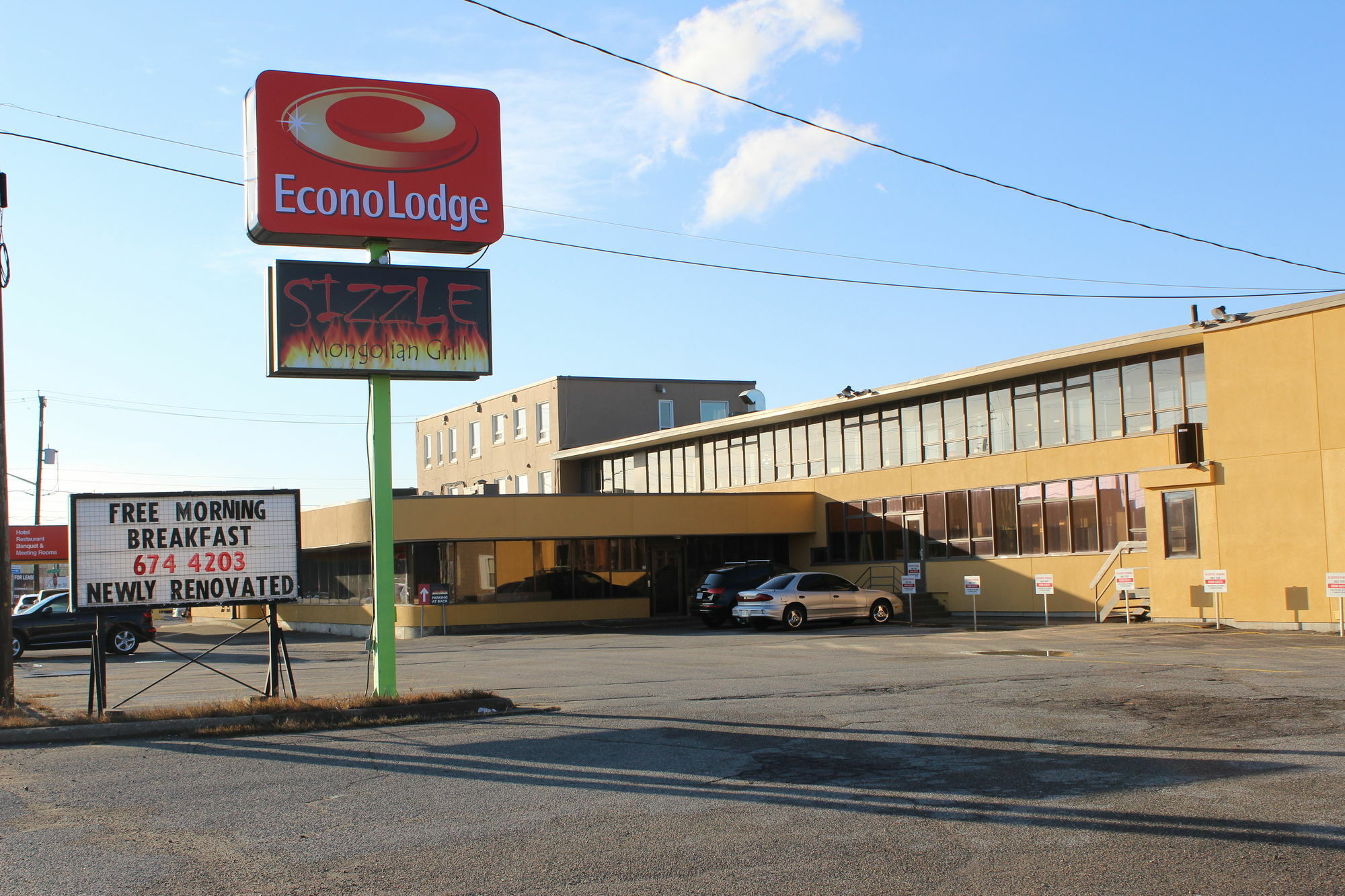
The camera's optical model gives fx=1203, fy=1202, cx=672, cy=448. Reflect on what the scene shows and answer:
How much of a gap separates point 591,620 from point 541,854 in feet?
102

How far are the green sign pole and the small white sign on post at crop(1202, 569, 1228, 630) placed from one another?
57.7ft

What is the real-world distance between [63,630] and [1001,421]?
24668mm

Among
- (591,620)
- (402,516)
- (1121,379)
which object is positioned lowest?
(591,620)

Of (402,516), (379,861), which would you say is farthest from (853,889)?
(402,516)

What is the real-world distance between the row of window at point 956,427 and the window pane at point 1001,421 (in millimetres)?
27

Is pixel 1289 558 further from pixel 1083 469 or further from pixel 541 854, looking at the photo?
pixel 541 854

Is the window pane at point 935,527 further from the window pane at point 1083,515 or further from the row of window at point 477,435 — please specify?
the row of window at point 477,435

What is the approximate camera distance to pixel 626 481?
49562 mm

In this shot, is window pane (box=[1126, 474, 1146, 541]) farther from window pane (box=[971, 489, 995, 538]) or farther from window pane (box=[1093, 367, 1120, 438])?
window pane (box=[971, 489, 995, 538])

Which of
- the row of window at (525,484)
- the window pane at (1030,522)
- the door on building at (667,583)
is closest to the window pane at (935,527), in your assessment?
the window pane at (1030,522)

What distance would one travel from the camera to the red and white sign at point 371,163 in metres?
13.6

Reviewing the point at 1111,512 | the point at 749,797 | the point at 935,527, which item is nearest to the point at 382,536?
the point at 749,797

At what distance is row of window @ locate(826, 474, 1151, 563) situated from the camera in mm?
30375

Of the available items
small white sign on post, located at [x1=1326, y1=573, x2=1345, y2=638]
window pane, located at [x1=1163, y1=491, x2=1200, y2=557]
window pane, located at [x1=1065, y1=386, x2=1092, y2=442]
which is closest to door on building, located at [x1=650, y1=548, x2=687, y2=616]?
window pane, located at [x1=1065, y1=386, x2=1092, y2=442]
